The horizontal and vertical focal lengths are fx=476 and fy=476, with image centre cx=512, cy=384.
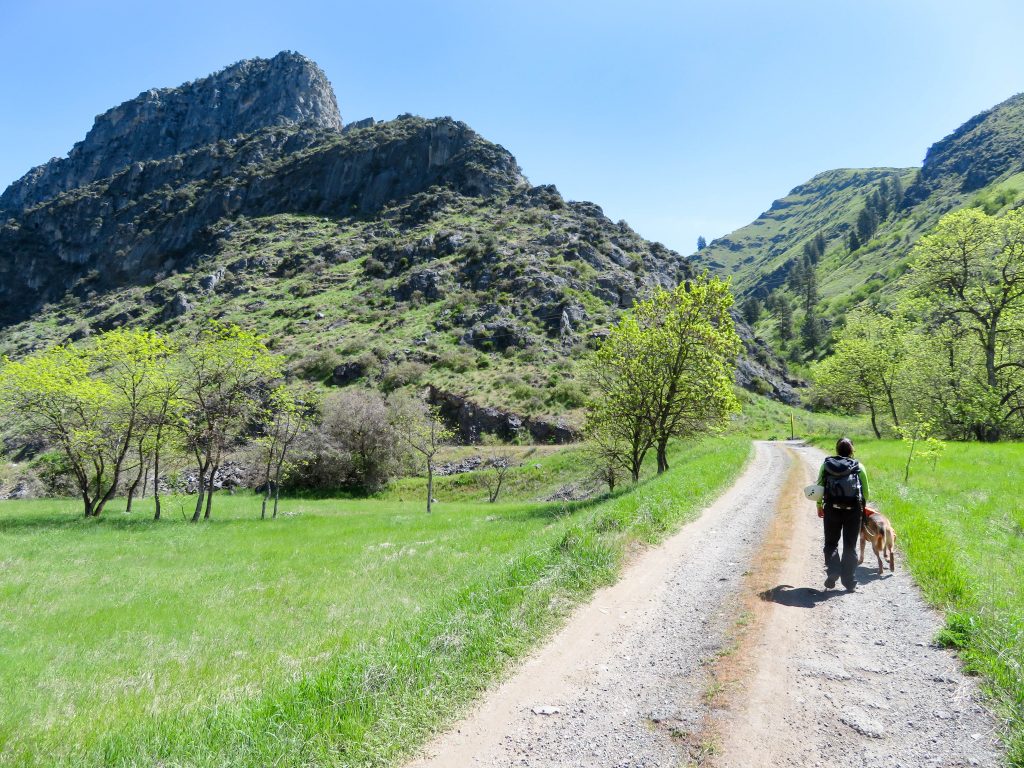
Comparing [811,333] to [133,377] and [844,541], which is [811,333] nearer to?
[844,541]

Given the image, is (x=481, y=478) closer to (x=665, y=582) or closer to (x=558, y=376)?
(x=558, y=376)

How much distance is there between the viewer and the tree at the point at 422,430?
38750mm

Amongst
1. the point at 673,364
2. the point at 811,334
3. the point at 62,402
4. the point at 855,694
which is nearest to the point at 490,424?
the point at 673,364

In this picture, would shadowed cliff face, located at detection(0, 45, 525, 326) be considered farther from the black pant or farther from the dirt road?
the dirt road

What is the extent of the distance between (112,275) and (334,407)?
158856mm

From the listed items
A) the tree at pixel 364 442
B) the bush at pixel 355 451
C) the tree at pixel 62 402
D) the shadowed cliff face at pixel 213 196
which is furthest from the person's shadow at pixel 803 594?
the shadowed cliff face at pixel 213 196

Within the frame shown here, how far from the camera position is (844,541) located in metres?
8.53

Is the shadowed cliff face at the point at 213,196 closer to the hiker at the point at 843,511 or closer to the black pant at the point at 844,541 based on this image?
the hiker at the point at 843,511

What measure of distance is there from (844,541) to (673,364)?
678 inches

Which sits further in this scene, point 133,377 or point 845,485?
point 133,377

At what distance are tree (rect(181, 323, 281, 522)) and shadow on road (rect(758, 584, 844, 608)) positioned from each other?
3099 centimetres

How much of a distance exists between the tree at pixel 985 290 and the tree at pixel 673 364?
63.1 feet

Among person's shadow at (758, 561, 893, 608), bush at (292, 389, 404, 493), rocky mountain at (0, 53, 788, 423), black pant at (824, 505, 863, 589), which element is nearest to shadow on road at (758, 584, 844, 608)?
person's shadow at (758, 561, 893, 608)

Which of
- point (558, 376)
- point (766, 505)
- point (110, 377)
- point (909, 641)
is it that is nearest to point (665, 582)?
point (909, 641)
